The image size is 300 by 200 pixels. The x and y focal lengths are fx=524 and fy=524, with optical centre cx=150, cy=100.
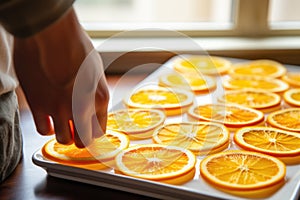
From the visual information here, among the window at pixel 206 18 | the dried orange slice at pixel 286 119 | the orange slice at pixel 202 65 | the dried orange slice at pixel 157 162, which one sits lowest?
the dried orange slice at pixel 286 119

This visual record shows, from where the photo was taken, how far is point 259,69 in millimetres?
1101

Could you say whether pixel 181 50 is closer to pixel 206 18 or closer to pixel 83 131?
pixel 206 18

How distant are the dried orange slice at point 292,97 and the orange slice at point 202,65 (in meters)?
0.15

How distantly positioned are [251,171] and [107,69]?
0.53 m

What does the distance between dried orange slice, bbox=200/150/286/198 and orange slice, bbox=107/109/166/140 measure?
13 centimetres

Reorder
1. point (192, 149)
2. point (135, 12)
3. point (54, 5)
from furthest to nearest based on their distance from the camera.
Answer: point (135, 12), point (192, 149), point (54, 5)

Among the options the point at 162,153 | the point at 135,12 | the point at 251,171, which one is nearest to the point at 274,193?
the point at 251,171

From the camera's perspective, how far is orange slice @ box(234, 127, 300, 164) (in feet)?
2.48

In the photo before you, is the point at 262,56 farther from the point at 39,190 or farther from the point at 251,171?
the point at 39,190

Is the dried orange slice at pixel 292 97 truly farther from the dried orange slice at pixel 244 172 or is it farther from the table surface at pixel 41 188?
the table surface at pixel 41 188

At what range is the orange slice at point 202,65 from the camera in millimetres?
1078

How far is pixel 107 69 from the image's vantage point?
1.16m

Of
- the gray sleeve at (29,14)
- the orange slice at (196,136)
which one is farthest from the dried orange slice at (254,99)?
the gray sleeve at (29,14)

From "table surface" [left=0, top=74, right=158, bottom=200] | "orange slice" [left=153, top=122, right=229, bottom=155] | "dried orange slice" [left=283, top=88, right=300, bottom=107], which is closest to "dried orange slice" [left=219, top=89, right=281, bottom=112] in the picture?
"dried orange slice" [left=283, top=88, right=300, bottom=107]
